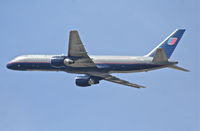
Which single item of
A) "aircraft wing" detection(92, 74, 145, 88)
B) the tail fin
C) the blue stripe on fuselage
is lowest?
"aircraft wing" detection(92, 74, 145, 88)

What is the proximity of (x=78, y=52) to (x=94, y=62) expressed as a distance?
7553mm

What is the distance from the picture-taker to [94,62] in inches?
3831

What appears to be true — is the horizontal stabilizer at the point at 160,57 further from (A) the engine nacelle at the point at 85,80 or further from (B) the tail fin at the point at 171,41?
(A) the engine nacelle at the point at 85,80

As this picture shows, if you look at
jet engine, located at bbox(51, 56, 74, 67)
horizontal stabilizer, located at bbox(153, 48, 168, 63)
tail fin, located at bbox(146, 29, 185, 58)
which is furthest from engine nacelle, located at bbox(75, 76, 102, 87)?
horizontal stabilizer, located at bbox(153, 48, 168, 63)

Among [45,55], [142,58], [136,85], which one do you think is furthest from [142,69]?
[45,55]

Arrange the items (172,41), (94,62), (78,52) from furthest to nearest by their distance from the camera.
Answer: (94,62) → (172,41) → (78,52)

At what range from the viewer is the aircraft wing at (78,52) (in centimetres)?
8662

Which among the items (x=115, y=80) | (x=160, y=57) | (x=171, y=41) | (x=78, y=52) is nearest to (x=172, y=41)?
(x=171, y=41)

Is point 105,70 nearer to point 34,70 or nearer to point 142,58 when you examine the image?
point 142,58

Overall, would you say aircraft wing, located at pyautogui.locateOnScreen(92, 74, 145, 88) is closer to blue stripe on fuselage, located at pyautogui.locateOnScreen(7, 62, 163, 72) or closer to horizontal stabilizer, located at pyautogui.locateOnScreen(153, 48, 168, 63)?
blue stripe on fuselage, located at pyautogui.locateOnScreen(7, 62, 163, 72)

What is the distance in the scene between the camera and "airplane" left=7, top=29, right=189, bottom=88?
90.2m

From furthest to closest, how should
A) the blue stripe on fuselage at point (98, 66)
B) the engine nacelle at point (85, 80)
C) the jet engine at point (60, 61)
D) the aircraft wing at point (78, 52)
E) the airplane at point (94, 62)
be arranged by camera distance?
the engine nacelle at point (85, 80) < the blue stripe on fuselage at point (98, 66) < the jet engine at point (60, 61) < the airplane at point (94, 62) < the aircraft wing at point (78, 52)

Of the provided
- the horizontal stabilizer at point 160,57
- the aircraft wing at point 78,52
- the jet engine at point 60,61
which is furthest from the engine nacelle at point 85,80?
the horizontal stabilizer at point 160,57

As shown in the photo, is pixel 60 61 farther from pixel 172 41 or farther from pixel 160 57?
pixel 172 41
